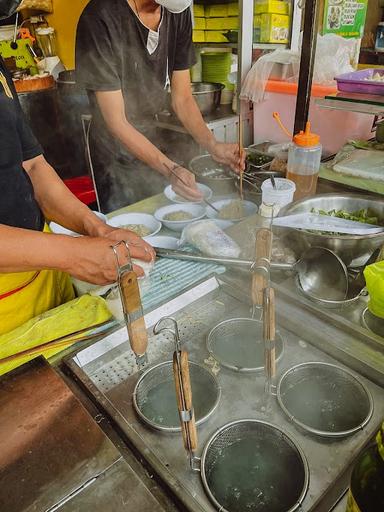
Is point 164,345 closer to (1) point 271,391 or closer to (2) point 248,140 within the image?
(1) point 271,391

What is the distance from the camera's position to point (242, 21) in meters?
3.08

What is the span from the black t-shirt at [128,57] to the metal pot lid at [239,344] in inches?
65.2

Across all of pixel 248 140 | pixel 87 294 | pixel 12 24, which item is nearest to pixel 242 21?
pixel 248 140

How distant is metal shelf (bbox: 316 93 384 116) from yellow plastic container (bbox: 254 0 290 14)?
1516mm

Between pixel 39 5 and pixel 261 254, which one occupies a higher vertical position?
pixel 39 5

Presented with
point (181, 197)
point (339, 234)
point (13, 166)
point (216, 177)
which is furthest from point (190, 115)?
point (339, 234)

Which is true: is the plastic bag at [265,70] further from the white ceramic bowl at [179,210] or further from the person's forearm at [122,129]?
the white ceramic bowl at [179,210]

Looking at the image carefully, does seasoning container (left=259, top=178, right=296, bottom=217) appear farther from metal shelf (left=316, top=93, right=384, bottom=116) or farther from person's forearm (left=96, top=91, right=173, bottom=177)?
person's forearm (left=96, top=91, right=173, bottom=177)

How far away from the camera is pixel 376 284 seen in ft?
3.86

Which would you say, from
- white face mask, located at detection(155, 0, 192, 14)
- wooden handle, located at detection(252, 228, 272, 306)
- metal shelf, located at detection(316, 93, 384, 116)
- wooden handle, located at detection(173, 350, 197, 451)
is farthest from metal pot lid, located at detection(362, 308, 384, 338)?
white face mask, located at detection(155, 0, 192, 14)

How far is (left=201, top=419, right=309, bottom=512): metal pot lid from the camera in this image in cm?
86

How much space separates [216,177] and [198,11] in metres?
2.14

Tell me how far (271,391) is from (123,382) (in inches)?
17.4

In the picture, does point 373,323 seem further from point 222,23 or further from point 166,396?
point 222,23
